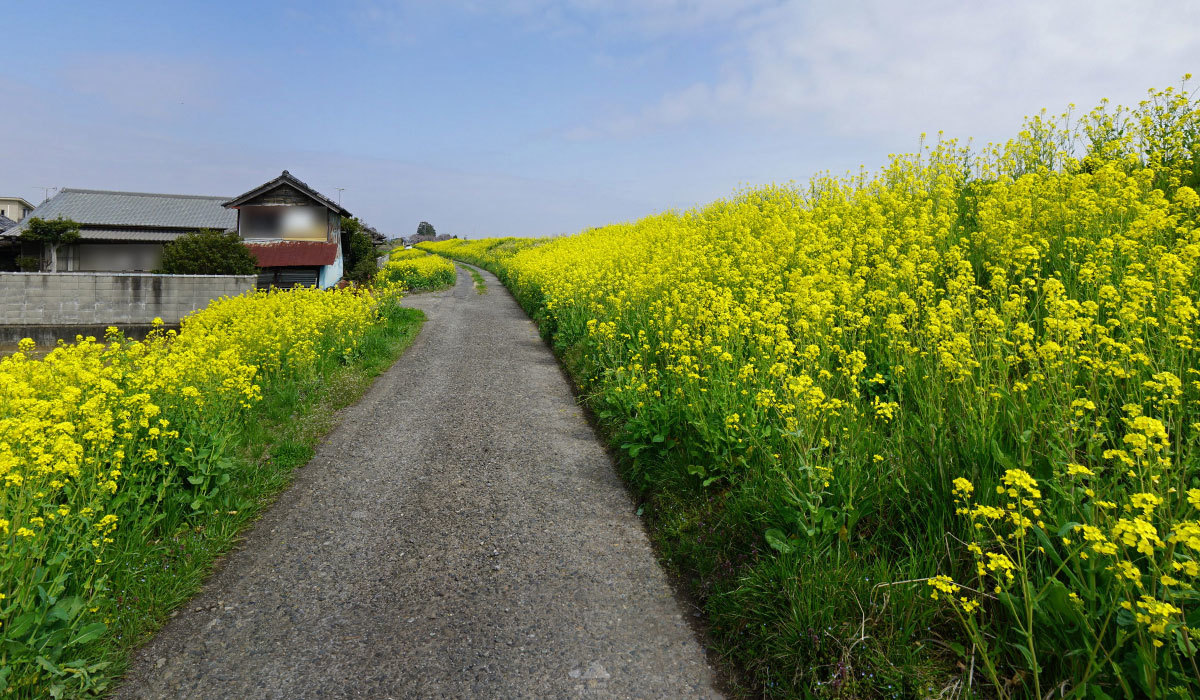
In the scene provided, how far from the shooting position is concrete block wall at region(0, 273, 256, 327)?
1984cm

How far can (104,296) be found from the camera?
2067cm

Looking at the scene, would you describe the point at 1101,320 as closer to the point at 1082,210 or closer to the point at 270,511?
the point at 1082,210

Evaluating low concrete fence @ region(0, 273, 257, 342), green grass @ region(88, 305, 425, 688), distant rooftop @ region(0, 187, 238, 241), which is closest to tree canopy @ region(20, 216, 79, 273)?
distant rooftop @ region(0, 187, 238, 241)

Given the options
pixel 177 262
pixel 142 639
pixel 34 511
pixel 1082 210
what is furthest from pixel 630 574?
pixel 177 262

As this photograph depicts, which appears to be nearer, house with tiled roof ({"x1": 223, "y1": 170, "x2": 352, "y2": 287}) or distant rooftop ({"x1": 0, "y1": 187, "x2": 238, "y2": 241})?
house with tiled roof ({"x1": 223, "y1": 170, "x2": 352, "y2": 287})

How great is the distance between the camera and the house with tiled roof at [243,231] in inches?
1128

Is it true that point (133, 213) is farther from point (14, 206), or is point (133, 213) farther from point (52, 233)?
point (14, 206)

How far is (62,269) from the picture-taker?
29.2 m

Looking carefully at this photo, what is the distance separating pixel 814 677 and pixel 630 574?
1.55 m

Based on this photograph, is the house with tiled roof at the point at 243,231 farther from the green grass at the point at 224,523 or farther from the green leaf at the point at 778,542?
the green leaf at the point at 778,542

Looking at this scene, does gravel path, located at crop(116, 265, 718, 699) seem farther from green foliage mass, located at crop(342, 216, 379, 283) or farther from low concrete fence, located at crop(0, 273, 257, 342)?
green foliage mass, located at crop(342, 216, 379, 283)

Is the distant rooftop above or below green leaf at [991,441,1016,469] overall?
above

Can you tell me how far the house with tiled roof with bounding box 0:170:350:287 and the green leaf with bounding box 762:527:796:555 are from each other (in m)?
28.8

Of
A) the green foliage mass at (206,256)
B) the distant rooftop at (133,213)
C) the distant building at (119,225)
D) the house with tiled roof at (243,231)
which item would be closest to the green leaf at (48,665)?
the green foliage mass at (206,256)
